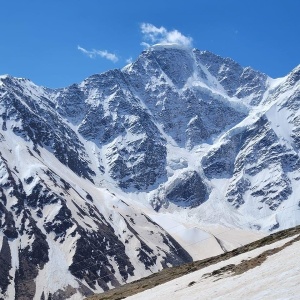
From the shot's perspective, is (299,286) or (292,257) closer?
(299,286)

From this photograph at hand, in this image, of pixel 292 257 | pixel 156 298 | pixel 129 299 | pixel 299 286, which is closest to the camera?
pixel 299 286

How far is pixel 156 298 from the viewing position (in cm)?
4153

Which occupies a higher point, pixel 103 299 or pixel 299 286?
pixel 103 299

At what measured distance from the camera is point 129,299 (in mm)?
48719

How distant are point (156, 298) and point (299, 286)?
17.9 metres

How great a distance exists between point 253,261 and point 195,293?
813 centimetres

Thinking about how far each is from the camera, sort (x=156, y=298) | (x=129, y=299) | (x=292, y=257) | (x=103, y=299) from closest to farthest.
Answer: (x=292, y=257) < (x=156, y=298) < (x=129, y=299) < (x=103, y=299)

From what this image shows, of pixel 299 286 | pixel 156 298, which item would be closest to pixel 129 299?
pixel 156 298

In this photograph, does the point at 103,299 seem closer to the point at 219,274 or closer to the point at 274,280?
the point at 219,274

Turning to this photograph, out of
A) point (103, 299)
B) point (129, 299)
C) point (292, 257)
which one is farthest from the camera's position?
point (103, 299)

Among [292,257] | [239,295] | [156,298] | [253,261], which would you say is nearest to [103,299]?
[156,298]

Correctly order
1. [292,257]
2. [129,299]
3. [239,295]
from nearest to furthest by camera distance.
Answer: [239,295]
[292,257]
[129,299]

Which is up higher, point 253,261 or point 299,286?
point 253,261

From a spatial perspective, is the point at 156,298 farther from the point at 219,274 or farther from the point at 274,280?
the point at 274,280
